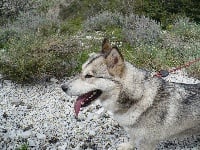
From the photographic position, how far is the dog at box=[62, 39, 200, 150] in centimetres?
415

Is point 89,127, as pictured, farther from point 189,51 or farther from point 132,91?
point 189,51

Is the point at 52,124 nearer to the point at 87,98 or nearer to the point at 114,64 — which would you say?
the point at 87,98

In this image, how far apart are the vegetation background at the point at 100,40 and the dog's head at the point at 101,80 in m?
2.03

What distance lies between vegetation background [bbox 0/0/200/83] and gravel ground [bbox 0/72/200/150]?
0.28m

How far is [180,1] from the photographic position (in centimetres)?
1027

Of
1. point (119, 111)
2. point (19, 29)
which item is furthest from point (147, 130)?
point (19, 29)

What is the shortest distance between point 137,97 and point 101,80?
41cm

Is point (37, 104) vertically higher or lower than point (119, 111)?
lower

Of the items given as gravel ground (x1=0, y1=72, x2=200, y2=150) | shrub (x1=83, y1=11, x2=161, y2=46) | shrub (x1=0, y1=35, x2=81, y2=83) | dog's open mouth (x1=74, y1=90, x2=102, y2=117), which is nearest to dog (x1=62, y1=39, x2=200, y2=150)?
dog's open mouth (x1=74, y1=90, x2=102, y2=117)

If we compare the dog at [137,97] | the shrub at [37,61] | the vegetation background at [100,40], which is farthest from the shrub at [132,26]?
the dog at [137,97]

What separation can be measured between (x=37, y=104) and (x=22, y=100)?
265 millimetres

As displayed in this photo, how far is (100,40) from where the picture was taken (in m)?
7.55

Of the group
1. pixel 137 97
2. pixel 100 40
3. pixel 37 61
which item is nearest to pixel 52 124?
pixel 37 61

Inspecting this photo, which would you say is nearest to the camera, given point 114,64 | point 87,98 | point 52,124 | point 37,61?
point 114,64
